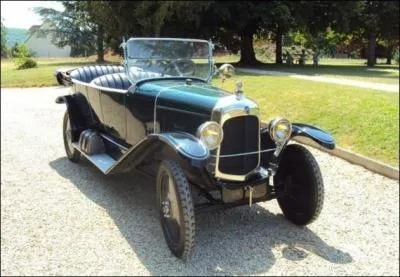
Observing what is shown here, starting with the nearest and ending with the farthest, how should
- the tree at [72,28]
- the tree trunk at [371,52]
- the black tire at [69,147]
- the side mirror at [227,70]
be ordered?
the side mirror at [227,70] < the black tire at [69,147] < the tree trunk at [371,52] < the tree at [72,28]

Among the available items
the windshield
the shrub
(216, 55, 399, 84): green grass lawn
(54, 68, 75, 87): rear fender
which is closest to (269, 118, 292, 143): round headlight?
the windshield

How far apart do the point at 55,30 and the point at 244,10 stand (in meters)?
15.7

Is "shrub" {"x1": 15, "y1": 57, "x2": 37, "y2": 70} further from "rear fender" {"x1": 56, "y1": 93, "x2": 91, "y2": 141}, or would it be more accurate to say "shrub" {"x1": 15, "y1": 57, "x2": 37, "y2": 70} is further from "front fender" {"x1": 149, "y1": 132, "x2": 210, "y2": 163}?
"front fender" {"x1": 149, "y1": 132, "x2": 210, "y2": 163}

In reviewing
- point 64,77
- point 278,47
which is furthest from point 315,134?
point 278,47

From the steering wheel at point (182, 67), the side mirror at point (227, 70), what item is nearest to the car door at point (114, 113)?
the steering wheel at point (182, 67)

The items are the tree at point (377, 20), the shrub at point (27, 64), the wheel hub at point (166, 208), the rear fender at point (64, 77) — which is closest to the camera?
the wheel hub at point (166, 208)

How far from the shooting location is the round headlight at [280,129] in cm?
416

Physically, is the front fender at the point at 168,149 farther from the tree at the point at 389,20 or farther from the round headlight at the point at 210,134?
the tree at the point at 389,20

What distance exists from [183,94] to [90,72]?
2.87 meters

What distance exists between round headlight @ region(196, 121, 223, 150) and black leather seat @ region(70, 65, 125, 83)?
126 inches

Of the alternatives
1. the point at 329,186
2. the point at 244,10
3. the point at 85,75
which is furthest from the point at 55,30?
the point at 329,186

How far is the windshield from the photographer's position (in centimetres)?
525

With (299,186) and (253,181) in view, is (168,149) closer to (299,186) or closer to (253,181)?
(253,181)

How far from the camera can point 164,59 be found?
5.36 m
